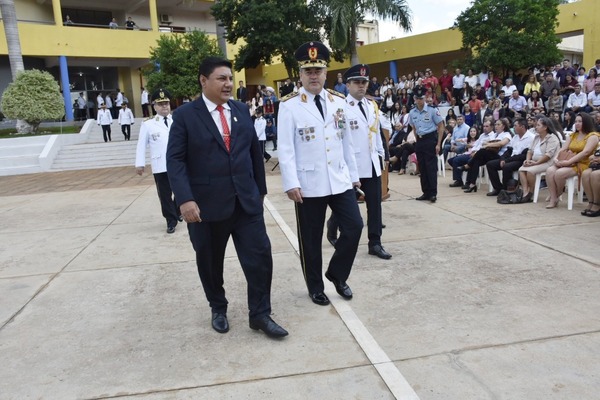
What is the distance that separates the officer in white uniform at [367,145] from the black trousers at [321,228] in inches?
47.7

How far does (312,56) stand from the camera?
12.9ft

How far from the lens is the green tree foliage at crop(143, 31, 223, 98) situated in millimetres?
21016

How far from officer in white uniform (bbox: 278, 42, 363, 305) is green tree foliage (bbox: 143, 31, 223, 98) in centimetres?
1775

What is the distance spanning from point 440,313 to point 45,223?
692 cm

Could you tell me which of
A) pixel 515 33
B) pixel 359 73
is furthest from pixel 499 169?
pixel 515 33

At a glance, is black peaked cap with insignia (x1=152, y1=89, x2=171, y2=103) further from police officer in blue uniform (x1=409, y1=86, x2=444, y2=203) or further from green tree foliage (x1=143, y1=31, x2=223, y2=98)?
green tree foliage (x1=143, y1=31, x2=223, y2=98)

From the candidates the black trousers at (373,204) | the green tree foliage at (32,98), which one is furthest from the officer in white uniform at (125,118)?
the black trousers at (373,204)

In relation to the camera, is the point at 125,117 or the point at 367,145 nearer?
the point at 367,145

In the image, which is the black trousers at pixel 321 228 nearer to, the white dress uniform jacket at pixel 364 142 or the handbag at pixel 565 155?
the white dress uniform jacket at pixel 364 142

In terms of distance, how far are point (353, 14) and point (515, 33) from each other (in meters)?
6.29

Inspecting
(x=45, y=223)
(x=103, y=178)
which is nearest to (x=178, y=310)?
(x=45, y=223)

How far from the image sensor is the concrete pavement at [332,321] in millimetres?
2984

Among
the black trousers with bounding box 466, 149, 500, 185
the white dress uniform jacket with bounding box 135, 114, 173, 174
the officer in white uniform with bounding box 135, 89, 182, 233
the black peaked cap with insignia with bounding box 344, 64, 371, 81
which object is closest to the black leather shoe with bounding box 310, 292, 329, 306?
the black peaked cap with insignia with bounding box 344, 64, 371, 81

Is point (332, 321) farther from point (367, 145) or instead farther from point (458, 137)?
point (458, 137)
